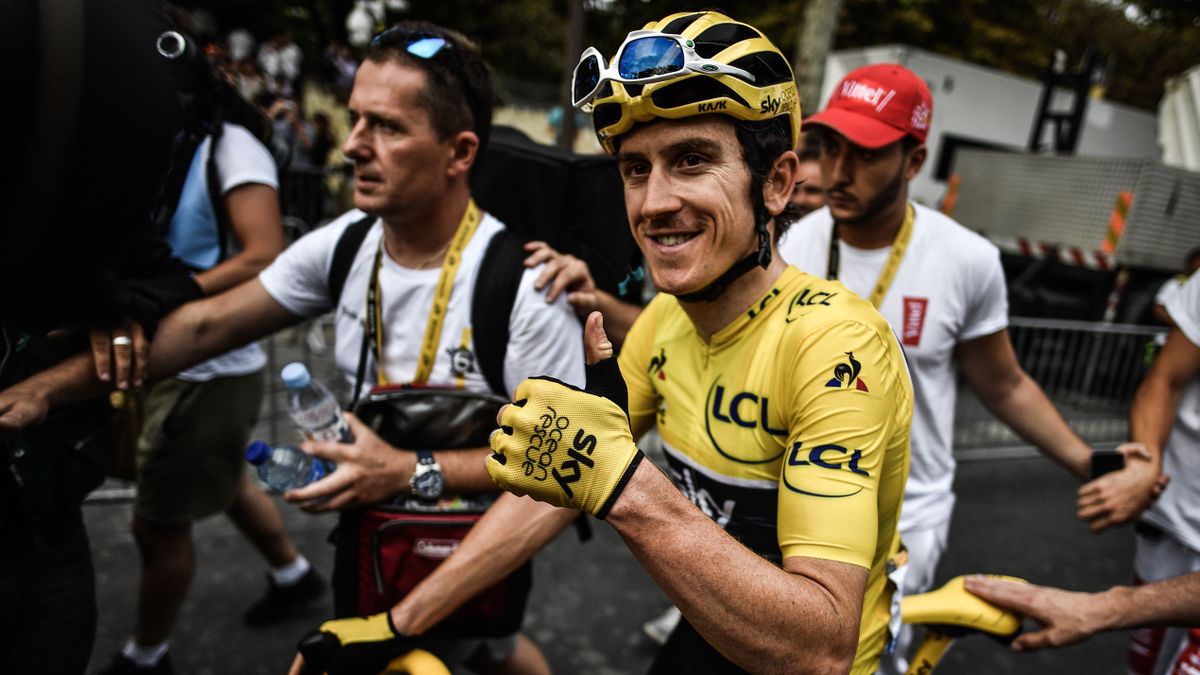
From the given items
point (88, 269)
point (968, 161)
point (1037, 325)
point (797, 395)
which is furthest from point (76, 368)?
point (968, 161)

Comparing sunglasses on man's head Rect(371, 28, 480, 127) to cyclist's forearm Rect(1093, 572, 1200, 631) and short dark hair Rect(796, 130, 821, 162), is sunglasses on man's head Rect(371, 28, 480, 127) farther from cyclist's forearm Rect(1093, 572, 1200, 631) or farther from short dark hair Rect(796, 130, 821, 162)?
cyclist's forearm Rect(1093, 572, 1200, 631)

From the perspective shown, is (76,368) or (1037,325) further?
(1037,325)

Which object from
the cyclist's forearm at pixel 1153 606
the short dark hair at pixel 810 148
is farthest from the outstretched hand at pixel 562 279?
the short dark hair at pixel 810 148

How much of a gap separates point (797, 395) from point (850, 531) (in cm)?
29

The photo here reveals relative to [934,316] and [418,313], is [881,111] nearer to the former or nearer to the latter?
[934,316]

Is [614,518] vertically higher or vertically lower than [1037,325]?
higher

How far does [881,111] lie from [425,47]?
1.77 meters

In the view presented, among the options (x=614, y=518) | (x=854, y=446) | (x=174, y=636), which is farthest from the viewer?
(x=174, y=636)

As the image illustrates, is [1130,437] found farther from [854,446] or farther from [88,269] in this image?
[88,269]

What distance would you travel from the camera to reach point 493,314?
7.32 ft

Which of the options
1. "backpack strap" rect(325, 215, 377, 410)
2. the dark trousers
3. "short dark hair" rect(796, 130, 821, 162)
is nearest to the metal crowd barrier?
"short dark hair" rect(796, 130, 821, 162)

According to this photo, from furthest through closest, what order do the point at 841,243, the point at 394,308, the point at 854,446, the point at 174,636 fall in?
the point at 174,636
the point at 841,243
the point at 394,308
the point at 854,446

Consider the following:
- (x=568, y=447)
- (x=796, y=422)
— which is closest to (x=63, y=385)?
(x=568, y=447)

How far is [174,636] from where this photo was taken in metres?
3.56
